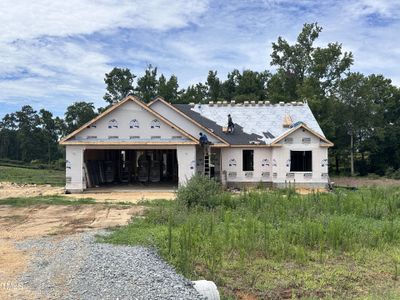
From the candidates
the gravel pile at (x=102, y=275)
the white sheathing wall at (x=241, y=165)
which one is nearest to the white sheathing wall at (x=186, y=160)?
the white sheathing wall at (x=241, y=165)

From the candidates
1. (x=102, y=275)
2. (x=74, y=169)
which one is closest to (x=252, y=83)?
(x=74, y=169)

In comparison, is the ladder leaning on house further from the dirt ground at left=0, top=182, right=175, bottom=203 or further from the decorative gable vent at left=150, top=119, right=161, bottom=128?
the dirt ground at left=0, top=182, right=175, bottom=203

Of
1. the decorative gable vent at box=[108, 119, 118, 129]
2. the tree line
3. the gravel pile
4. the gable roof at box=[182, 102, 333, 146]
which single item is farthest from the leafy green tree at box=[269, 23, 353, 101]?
the gravel pile

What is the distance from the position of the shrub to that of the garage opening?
13.1 metres

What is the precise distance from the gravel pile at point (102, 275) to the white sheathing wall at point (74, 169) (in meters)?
14.8

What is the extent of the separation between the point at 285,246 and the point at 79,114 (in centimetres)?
5915

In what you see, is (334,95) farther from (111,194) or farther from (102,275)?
(102,275)

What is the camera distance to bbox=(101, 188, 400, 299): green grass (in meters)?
8.00

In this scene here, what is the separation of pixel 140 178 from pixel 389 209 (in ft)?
63.0

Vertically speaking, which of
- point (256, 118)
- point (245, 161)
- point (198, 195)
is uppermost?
point (256, 118)

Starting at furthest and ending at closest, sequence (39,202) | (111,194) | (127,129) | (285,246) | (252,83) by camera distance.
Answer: (252,83) → (127,129) → (111,194) → (39,202) → (285,246)

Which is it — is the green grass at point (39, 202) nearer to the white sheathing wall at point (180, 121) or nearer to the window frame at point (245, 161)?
the white sheathing wall at point (180, 121)

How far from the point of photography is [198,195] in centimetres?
1608

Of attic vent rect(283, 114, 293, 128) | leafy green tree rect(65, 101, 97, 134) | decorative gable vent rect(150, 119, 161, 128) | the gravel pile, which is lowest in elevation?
the gravel pile
